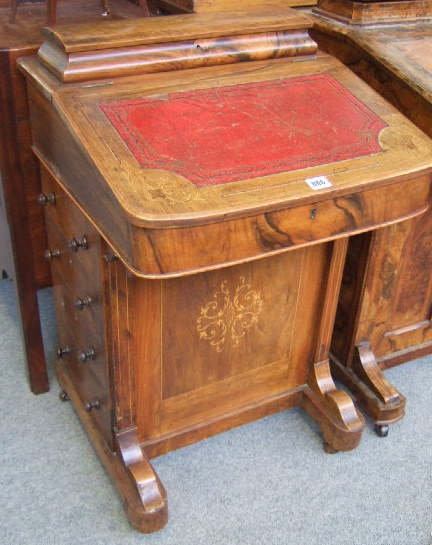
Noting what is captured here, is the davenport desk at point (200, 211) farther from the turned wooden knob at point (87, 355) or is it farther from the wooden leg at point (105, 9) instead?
the wooden leg at point (105, 9)

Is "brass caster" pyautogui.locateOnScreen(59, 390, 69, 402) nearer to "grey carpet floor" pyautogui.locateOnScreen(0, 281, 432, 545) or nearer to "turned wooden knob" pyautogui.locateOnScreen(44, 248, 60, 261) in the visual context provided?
"grey carpet floor" pyautogui.locateOnScreen(0, 281, 432, 545)

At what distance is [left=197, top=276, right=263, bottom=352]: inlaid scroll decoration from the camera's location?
1.79 metres

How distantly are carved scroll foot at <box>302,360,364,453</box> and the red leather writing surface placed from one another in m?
0.85

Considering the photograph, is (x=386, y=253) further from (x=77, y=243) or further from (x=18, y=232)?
(x=18, y=232)

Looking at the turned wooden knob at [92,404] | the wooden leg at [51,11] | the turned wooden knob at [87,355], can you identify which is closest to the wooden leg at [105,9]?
the wooden leg at [51,11]

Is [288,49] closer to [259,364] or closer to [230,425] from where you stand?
[259,364]

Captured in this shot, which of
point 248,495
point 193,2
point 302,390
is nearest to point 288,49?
point 193,2

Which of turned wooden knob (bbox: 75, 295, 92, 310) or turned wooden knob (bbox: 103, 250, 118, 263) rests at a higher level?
turned wooden knob (bbox: 103, 250, 118, 263)

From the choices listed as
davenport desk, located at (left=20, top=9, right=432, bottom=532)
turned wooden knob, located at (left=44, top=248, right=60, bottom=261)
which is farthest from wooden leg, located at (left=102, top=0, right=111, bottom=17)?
turned wooden knob, located at (left=44, top=248, right=60, bottom=261)

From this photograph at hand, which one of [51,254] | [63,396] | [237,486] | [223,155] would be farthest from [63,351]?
[223,155]

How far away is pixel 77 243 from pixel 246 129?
0.53 metres

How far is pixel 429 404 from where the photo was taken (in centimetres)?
232

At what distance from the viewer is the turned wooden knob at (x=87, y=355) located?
186 centimetres

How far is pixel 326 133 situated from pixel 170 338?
677 mm
